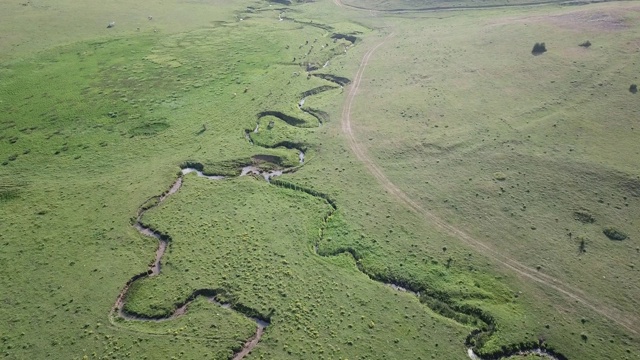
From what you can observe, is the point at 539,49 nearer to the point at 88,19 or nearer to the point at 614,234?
the point at 614,234

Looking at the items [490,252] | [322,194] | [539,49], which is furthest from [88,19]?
[490,252]

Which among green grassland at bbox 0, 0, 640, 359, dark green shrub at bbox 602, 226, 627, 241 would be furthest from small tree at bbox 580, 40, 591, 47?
dark green shrub at bbox 602, 226, 627, 241

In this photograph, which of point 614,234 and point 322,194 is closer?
point 614,234

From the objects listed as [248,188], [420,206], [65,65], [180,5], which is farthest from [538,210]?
[180,5]

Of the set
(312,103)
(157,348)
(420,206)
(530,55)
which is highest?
(530,55)

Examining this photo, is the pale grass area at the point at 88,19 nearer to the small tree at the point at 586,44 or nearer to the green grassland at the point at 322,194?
the green grassland at the point at 322,194

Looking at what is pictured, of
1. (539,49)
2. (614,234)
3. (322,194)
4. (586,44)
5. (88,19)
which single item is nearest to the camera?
(614,234)

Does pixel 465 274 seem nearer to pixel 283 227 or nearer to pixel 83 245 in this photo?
pixel 283 227

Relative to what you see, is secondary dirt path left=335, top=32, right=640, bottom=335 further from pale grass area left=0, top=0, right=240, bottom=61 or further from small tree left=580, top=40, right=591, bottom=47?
pale grass area left=0, top=0, right=240, bottom=61
